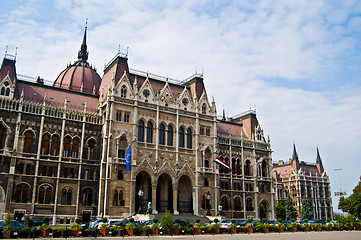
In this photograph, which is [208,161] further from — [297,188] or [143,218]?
[297,188]

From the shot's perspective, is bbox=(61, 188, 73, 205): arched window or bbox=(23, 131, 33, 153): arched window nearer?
bbox=(23, 131, 33, 153): arched window

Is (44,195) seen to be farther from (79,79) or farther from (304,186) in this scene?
(304,186)

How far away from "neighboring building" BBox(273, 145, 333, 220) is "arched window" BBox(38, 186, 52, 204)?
7694cm

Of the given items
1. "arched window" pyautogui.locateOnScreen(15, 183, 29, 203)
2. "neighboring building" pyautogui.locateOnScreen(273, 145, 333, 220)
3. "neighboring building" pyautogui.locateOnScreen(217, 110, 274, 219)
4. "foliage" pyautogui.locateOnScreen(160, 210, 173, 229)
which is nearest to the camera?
"foliage" pyautogui.locateOnScreen(160, 210, 173, 229)

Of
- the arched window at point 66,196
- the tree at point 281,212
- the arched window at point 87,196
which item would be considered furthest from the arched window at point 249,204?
the arched window at point 66,196

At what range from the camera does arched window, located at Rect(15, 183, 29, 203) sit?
45.5 m

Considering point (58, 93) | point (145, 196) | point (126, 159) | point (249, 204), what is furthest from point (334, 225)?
point (58, 93)

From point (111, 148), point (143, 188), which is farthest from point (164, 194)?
point (111, 148)

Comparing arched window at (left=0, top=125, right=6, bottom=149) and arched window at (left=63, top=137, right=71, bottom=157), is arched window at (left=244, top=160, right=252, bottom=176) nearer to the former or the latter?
arched window at (left=63, top=137, right=71, bottom=157)

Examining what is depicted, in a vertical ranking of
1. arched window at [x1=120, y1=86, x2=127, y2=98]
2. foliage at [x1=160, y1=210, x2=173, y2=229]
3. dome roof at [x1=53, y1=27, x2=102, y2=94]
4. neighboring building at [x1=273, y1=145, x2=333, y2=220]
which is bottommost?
foliage at [x1=160, y1=210, x2=173, y2=229]

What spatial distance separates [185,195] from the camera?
5919 centimetres

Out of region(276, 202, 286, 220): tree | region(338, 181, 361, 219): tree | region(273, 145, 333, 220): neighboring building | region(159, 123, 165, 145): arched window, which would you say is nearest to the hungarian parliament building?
region(159, 123, 165, 145): arched window

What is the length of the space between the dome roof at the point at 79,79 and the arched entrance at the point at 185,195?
2206 centimetres

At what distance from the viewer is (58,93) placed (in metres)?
54.2
